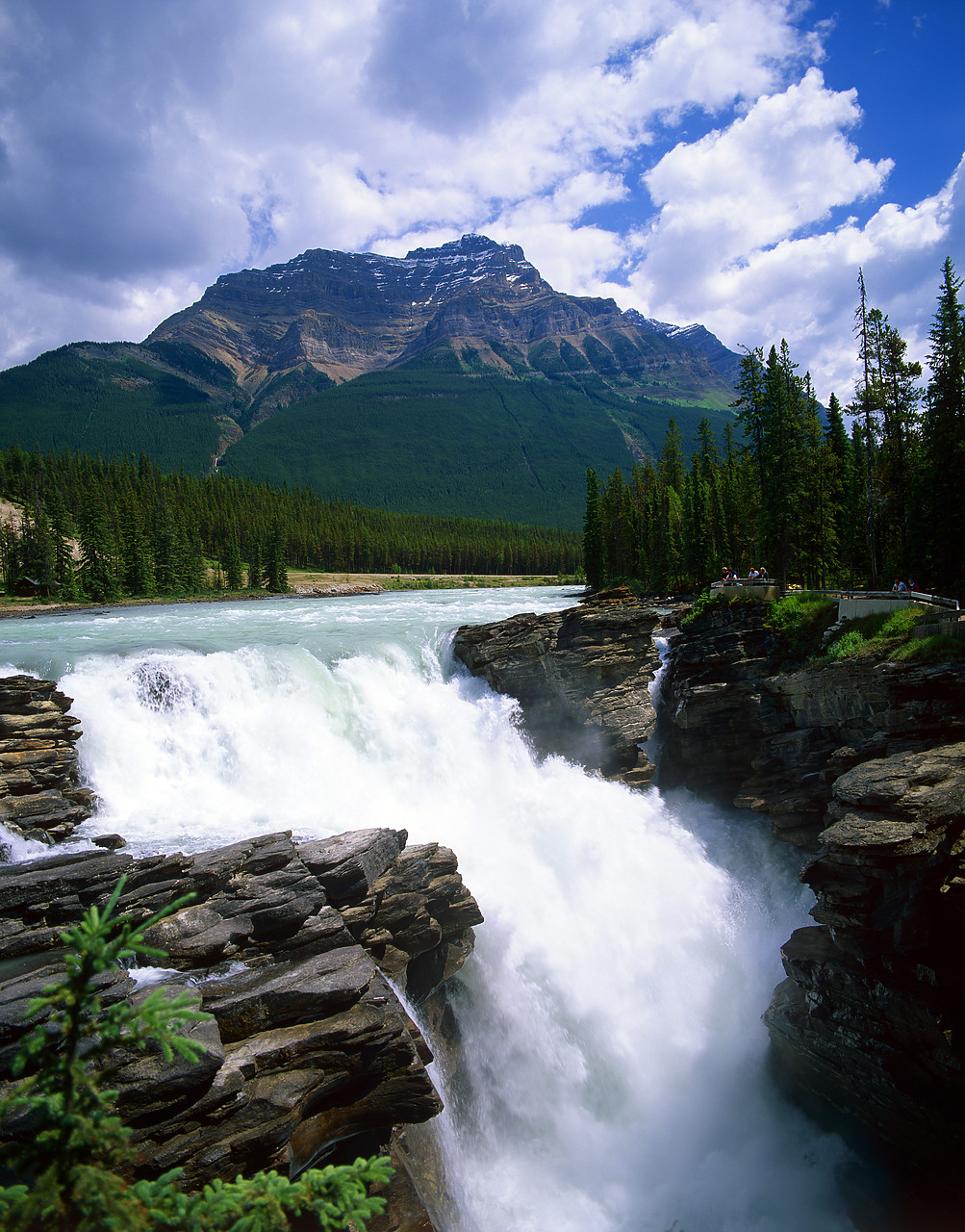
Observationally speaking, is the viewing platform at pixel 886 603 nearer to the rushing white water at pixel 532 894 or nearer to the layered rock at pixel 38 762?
the rushing white water at pixel 532 894

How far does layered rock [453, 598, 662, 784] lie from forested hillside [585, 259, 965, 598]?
12.7 metres

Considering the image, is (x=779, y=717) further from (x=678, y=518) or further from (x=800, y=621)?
(x=678, y=518)

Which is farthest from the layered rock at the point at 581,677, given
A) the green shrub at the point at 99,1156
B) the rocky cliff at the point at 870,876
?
the green shrub at the point at 99,1156

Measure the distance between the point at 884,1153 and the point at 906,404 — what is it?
1367 inches

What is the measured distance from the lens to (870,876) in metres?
15.5

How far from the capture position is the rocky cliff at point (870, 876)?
14.2m

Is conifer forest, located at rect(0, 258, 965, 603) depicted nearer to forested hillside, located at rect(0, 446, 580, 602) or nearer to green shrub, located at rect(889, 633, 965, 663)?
forested hillside, located at rect(0, 446, 580, 602)

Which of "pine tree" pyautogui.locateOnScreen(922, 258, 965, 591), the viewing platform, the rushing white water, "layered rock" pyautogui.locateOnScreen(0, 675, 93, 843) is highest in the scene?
"pine tree" pyautogui.locateOnScreen(922, 258, 965, 591)

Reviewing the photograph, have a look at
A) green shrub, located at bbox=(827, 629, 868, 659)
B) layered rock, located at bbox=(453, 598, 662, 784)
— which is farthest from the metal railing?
layered rock, located at bbox=(453, 598, 662, 784)

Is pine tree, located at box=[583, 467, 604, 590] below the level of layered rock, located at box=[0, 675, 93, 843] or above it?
above

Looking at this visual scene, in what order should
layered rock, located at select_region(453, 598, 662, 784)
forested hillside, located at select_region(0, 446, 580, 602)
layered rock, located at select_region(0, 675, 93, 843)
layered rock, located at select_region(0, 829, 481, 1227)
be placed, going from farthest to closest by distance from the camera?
forested hillside, located at select_region(0, 446, 580, 602) → layered rock, located at select_region(453, 598, 662, 784) → layered rock, located at select_region(0, 675, 93, 843) → layered rock, located at select_region(0, 829, 481, 1227)

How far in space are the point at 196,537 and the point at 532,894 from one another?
9482cm

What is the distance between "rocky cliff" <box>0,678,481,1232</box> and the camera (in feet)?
31.0

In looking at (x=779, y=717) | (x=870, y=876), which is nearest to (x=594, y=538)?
(x=779, y=717)
